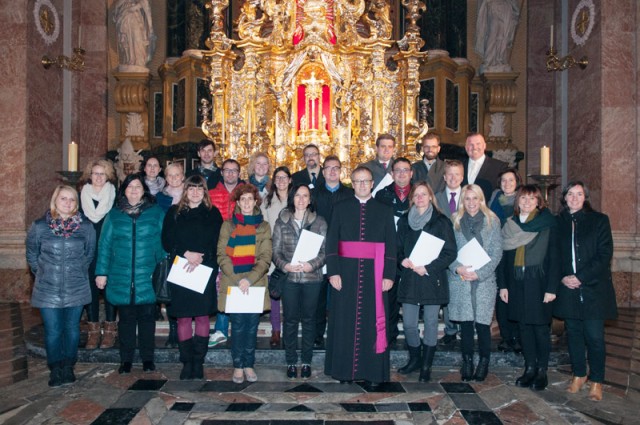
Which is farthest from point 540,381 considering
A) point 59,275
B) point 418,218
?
point 59,275

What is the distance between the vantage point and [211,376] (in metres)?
5.55

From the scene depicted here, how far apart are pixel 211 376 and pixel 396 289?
1.93 meters

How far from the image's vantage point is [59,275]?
5.25m

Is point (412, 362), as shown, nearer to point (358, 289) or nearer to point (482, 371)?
point (482, 371)

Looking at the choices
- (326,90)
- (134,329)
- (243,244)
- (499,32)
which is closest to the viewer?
(243,244)

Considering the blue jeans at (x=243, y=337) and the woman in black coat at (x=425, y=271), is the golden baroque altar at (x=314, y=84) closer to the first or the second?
the woman in black coat at (x=425, y=271)

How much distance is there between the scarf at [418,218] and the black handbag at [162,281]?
2219mm

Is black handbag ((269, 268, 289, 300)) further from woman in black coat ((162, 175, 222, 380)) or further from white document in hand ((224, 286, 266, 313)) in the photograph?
woman in black coat ((162, 175, 222, 380))

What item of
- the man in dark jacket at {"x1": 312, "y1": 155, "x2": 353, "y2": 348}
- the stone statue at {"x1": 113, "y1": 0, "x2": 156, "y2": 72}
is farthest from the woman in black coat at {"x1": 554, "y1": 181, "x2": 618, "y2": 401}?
the stone statue at {"x1": 113, "y1": 0, "x2": 156, "y2": 72}

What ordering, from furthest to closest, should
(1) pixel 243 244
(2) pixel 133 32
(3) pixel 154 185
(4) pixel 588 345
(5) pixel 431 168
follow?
(2) pixel 133 32
(5) pixel 431 168
(3) pixel 154 185
(1) pixel 243 244
(4) pixel 588 345

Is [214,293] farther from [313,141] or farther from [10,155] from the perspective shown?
[10,155]

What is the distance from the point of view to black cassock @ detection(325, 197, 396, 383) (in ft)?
17.0

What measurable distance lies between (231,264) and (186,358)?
0.98 m

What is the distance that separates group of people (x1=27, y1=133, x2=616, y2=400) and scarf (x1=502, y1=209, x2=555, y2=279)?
0.01m
